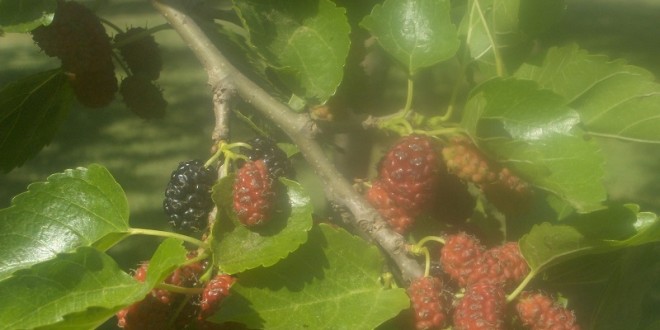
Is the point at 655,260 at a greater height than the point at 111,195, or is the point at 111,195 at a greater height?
the point at 111,195

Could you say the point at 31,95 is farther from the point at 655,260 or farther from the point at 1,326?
the point at 655,260

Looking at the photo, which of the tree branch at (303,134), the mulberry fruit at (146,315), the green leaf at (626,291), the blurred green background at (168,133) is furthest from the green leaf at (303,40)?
the blurred green background at (168,133)

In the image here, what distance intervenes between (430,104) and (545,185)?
27.1 inches

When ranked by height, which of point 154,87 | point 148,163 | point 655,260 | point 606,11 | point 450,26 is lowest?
point 148,163

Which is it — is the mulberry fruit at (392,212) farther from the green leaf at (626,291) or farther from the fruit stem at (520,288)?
the green leaf at (626,291)

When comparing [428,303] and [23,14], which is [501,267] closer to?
[428,303]

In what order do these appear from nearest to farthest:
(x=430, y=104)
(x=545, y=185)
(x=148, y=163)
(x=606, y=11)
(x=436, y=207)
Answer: (x=545, y=185) → (x=436, y=207) → (x=430, y=104) → (x=148, y=163) → (x=606, y=11)

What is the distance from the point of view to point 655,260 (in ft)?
2.54

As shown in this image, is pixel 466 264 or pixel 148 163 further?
pixel 148 163

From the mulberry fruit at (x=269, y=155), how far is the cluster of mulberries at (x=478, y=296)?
20 centimetres

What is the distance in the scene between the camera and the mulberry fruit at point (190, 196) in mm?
Answer: 723

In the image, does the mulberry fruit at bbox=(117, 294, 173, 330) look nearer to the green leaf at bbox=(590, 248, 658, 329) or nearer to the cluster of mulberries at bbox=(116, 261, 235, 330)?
the cluster of mulberries at bbox=(116, 261, 235, 330)

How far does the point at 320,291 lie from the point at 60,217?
267 mm

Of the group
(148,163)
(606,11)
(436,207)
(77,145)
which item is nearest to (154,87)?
(436,207)
